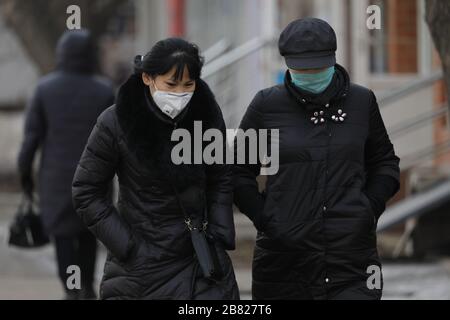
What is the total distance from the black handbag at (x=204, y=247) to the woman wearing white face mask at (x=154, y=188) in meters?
0.01

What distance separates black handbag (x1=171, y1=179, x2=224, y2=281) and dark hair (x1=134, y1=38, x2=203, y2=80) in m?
0.48

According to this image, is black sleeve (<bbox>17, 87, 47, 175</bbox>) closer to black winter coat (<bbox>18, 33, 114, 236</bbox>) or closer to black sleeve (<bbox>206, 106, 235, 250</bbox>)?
black winter coat (<bbox>18, 33, 114, 236</bbox>)

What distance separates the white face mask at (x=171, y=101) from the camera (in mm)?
5309

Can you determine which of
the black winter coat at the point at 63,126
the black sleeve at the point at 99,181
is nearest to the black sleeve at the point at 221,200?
the black sleeve at the point at 99,181

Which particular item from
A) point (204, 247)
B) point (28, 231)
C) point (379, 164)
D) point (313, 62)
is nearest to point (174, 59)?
A: point (313, 62)

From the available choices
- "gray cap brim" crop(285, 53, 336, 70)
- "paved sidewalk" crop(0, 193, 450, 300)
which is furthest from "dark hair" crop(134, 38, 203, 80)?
"paved sidewalk" crop(0, 193, 450, 300)

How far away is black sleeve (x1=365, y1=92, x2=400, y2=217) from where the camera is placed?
5.75 m

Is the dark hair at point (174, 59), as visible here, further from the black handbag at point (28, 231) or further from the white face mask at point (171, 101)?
the black handbag at point (28, 231)

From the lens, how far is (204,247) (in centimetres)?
530

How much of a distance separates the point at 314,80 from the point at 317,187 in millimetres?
473

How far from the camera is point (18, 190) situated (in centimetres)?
1670

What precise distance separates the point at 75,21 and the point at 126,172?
251 centimetres
